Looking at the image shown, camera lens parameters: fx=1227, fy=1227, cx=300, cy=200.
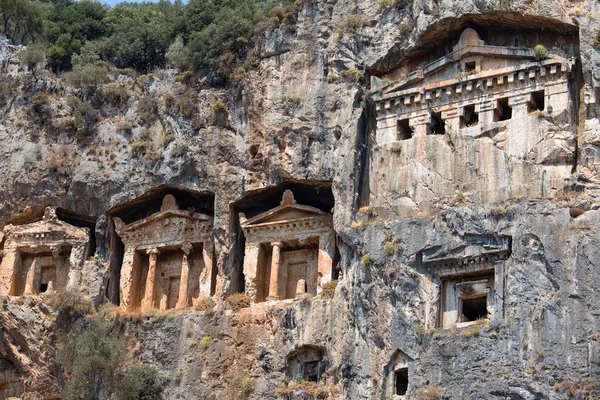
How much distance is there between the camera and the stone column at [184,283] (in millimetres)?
37375

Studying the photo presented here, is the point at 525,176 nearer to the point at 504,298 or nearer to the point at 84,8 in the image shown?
the point at 504,298

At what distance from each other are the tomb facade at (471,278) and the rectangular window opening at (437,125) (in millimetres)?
4568

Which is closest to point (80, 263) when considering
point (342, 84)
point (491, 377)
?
point (342, 84)

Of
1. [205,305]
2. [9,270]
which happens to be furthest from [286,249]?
[9,270]

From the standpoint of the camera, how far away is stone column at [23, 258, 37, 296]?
128 feet

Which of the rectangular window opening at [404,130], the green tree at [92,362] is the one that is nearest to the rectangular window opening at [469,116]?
the rectangular window opening at [404,130]

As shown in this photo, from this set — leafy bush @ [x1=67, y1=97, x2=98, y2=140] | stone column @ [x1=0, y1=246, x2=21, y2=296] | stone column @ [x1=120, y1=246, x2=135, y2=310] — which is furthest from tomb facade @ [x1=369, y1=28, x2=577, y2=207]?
stone column @ [x1=0, y1=246, x2=21, y2=296]

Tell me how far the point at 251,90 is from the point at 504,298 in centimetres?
1167

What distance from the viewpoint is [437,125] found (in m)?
34.4

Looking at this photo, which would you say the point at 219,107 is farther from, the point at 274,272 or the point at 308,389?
the point at 308,389

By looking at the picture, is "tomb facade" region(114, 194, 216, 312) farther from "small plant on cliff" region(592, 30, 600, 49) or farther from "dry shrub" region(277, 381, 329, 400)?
"small plant on cliff" region(592, 30, 600, 49)

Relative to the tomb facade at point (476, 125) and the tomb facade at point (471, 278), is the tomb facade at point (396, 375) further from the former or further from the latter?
the tomb facade at point (476, 125)

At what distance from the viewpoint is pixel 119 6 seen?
51.1 m

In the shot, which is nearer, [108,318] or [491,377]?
[491,377]
